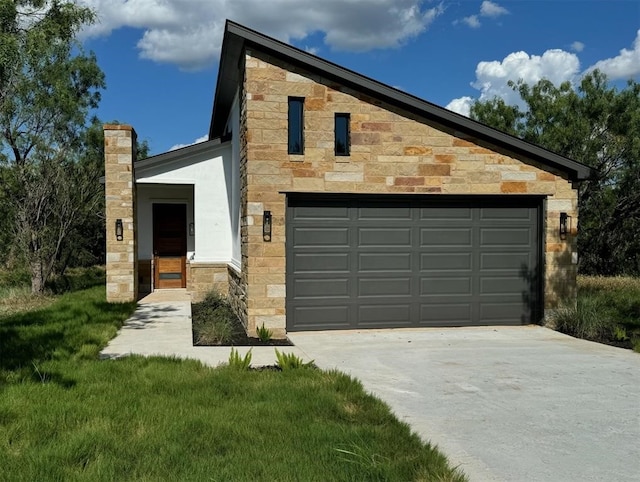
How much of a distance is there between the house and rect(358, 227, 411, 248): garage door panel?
2 cm

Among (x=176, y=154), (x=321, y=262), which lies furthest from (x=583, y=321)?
(x=176, y=154)

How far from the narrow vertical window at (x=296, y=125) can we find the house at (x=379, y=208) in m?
0.02

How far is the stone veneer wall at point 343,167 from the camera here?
9195 mm

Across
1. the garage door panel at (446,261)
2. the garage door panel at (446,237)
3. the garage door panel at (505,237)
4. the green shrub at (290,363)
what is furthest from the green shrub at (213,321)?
the garage door panel at (505,237)

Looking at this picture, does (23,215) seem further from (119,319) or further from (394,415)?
(394,415)

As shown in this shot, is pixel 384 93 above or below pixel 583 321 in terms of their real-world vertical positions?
above

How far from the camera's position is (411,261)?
10188 millimetres

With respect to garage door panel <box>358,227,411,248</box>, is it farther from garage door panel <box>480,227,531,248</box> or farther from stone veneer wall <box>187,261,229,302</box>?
stone veneer wall <box>187,261,229,302</box>

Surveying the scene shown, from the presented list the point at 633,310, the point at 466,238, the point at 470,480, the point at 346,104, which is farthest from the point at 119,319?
the point at 633,310

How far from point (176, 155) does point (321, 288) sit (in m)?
5.38

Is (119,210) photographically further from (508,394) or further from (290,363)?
(508,394)

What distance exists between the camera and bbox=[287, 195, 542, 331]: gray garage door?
9.77 metres

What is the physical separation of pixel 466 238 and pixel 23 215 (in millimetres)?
11796

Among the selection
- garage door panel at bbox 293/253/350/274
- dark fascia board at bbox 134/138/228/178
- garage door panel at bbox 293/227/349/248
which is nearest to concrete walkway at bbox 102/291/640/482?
garage door panel at bbox 293/253/350/274
